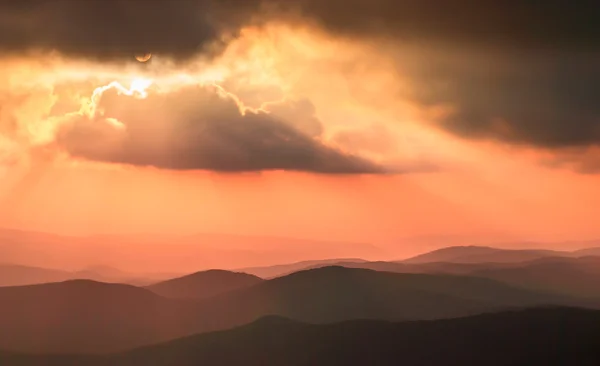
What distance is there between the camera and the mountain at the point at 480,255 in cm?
3403

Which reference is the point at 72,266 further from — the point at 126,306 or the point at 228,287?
the point at 228,287

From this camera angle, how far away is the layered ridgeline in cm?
3647

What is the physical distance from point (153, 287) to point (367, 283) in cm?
1285

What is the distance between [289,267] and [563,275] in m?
14.6

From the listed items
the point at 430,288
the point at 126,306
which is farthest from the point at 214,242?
the point at 430,288

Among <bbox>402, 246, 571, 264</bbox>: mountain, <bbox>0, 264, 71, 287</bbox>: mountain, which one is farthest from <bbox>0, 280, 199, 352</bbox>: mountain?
<bbox>402, 246, 571, 264</bbox>: mountain

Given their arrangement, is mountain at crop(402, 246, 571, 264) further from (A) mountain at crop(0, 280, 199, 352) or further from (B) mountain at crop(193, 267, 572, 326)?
(A) mountain at crop(0, 280, 199, 352)

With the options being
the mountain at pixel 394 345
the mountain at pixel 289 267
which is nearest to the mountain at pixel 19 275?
the mountain at pixel 394 345

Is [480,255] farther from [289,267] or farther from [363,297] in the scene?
[289,267]

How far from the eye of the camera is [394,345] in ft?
109

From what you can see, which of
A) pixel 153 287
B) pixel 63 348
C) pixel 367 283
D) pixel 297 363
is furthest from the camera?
pixel 153 287

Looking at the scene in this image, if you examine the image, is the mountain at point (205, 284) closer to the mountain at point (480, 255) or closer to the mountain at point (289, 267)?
the mountain at point (289, 267)

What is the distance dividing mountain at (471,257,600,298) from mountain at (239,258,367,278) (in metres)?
8.65

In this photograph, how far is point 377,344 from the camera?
110 feet
